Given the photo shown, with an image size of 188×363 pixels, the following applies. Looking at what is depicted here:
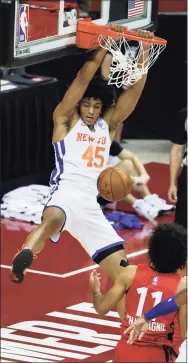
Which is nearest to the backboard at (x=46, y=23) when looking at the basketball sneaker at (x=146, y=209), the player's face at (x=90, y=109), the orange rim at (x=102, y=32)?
the orange rim at (x=102, y=32)

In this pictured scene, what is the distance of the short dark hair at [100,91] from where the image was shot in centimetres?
837

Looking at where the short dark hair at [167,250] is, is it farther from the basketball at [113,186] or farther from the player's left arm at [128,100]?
the player's left arm at [128,100]

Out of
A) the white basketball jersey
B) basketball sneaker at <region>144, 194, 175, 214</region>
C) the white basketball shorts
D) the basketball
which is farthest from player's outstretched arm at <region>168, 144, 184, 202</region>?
the basketball

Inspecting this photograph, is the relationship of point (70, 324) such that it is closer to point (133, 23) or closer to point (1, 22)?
point (133, 23)

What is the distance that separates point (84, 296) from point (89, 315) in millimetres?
484

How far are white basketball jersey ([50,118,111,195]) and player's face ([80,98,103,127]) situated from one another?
0.05 m

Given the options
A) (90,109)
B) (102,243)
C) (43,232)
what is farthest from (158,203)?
(43,232)

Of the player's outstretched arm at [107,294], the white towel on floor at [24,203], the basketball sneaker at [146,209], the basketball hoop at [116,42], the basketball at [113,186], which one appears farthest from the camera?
the basketball sneaker at [146,209]

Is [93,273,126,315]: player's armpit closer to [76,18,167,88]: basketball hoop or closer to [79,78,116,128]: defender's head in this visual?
[79,78,116,128]: defender's head

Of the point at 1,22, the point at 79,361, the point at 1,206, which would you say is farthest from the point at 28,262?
the point at 1,206

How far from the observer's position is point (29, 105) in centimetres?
1477

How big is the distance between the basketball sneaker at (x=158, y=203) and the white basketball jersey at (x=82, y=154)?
241 inches

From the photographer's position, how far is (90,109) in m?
8.38

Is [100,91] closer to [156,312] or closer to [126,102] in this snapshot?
[126,102]
